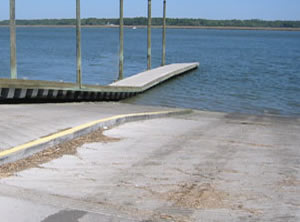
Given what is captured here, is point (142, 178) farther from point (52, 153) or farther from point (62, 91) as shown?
point (62, 91)

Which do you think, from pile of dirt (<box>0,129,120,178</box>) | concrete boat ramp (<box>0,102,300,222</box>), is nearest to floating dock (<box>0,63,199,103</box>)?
concrete boat ramp (<box>0,102,300,222</box>)

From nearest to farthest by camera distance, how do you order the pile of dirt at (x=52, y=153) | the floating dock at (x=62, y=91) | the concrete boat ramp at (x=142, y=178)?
the concrete boat ramp at (x=142, y=178)
the pile of dirt at (x=52, y=153)
the floating dock at (x=62, y=91)

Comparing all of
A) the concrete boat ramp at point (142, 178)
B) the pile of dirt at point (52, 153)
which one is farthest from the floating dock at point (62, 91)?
the pile of dirt at point (52, 153)

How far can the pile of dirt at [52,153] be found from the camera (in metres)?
6.35

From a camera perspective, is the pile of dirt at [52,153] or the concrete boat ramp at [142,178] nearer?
the concrete boat ramp at [142,178]

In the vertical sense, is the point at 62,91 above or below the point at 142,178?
below

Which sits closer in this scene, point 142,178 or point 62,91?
point 142,178

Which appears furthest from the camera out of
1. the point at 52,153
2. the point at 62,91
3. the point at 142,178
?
→ the point at 62,91

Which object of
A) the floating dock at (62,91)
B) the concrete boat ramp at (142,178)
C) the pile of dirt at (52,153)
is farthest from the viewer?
the floating dock at (62,91)

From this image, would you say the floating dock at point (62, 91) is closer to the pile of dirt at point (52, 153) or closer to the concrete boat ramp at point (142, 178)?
the concrete boat ramp at point (142, 178)

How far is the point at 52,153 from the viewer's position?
725 cm


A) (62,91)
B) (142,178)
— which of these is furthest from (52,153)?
(62,91)

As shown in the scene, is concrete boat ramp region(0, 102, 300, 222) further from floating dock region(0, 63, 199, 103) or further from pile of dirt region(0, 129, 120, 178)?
floating dock region(0, 63, 199, 103)

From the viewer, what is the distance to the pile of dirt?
250 inches
